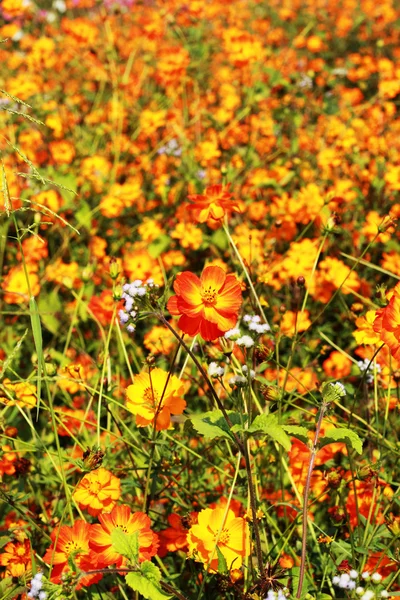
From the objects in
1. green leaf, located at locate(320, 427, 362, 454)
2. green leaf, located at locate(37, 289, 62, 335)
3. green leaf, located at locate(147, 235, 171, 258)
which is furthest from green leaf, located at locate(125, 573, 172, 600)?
green leaf, located at locate(147, 235, 171, 258)

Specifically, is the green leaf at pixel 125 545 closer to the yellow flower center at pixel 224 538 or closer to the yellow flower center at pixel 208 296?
the yellow flower center at pixel 224 538

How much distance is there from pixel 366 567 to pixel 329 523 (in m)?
0.21

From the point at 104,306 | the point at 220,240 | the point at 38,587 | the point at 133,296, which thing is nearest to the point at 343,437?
the point at 133,296

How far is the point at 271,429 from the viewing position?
1019 mm

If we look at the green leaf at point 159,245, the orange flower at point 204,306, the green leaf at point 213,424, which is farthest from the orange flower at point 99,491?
the green leaf at point 159,245

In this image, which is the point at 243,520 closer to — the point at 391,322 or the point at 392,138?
the point at 391,322

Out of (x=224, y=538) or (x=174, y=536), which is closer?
(x=224, y=538)

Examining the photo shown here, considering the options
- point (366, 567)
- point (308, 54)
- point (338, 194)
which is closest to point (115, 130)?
point (338, 194)

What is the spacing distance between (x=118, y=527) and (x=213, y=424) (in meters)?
0.23

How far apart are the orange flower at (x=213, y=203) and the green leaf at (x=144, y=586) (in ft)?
2.43

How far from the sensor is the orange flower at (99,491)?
4.18 ft

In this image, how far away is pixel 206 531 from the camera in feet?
3.97

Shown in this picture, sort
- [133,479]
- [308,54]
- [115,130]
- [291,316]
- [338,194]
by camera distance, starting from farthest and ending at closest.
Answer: [308,54] < [115,130] < [338,194] < [291,316] < [133,479]

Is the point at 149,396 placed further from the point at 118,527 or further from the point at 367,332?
the point at 367,332
